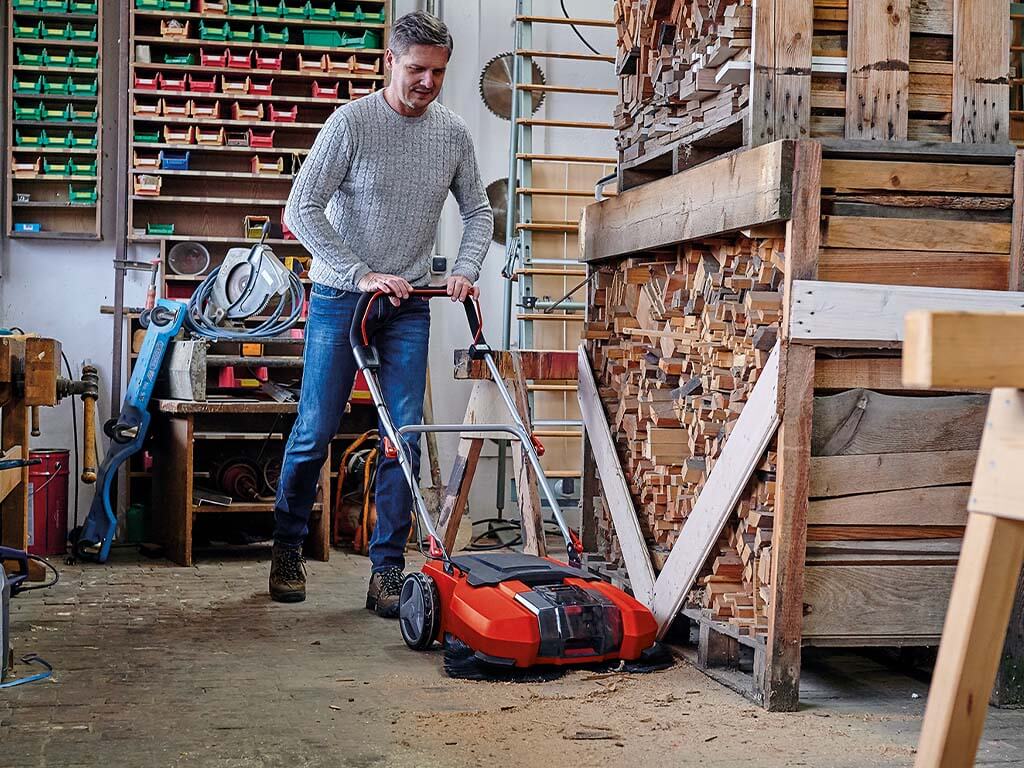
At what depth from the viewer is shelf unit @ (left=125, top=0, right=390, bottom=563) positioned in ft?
20.4

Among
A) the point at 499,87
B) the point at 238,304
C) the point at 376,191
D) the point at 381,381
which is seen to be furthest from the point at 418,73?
the point at 499,87

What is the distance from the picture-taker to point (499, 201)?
284 inches

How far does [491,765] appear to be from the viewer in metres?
2.59

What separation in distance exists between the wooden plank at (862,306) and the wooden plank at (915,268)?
0.19 ft

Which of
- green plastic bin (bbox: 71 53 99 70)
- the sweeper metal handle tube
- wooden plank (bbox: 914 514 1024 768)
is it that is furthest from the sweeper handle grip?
green plastic bin (bbox: 71 53 99 70)

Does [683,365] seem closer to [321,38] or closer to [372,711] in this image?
[372,711]

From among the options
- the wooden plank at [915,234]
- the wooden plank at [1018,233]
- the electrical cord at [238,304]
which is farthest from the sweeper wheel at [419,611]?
the electrical cord at [238,304]

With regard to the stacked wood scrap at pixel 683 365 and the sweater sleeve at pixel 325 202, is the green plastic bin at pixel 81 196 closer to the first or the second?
the sweater sleeve at pixel 325 202

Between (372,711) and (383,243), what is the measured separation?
67.2 inches

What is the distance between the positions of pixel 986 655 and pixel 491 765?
1.50 m

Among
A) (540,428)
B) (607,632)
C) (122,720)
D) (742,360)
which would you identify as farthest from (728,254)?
(540,428)

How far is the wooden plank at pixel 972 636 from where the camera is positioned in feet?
4.21

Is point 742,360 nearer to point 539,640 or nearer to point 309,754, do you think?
point 539,640

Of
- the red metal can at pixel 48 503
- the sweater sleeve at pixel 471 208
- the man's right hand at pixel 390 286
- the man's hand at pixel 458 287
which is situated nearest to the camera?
the man's right hand at pixel 390 286
